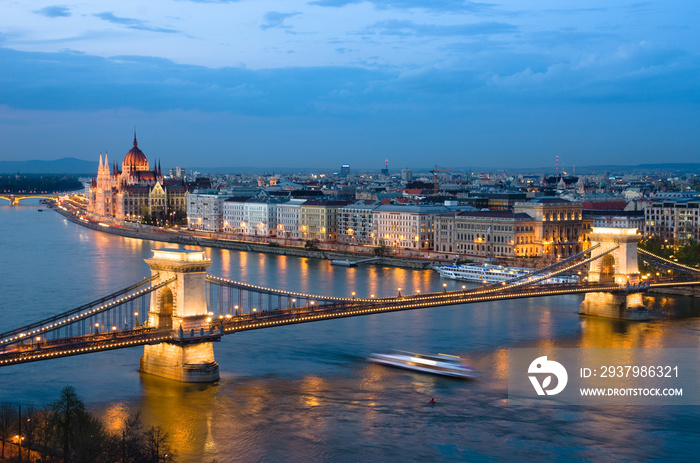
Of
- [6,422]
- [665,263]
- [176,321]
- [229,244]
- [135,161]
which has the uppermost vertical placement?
[135,161]

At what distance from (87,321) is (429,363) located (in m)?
7.17

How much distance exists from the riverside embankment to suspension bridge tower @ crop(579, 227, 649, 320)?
32.2 ft

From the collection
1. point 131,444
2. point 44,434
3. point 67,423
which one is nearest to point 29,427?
point 44,434

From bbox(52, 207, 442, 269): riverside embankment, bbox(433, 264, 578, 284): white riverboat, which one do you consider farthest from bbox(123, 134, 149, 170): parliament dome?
bbox(433, 264, 578, 284): white riverboat

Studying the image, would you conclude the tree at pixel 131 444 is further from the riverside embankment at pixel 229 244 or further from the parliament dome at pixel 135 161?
the parliament dome at pixel 135 161

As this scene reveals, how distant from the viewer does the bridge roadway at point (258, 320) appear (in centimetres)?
1373

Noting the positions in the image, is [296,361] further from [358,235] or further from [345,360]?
[358,235]

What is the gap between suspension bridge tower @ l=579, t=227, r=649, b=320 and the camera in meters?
23.4

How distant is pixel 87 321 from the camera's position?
19562 millimetres

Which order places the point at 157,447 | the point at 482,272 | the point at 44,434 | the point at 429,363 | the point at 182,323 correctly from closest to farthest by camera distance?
1. the point at 157,447
2. the point at 44,434
3. the point at 182,323
4. the point at 429,363
5. the point at 482,272

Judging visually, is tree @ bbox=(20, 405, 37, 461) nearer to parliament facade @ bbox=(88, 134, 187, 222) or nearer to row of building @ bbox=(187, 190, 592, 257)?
row of building @ bbox=(187, 190, 592, 257)

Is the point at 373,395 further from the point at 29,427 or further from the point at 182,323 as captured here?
the point at 29,427

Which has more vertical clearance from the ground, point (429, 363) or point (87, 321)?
point (87, 321)

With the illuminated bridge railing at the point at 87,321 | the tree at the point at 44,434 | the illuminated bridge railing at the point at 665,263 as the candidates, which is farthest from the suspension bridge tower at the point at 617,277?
the tree at the point at 44,434
